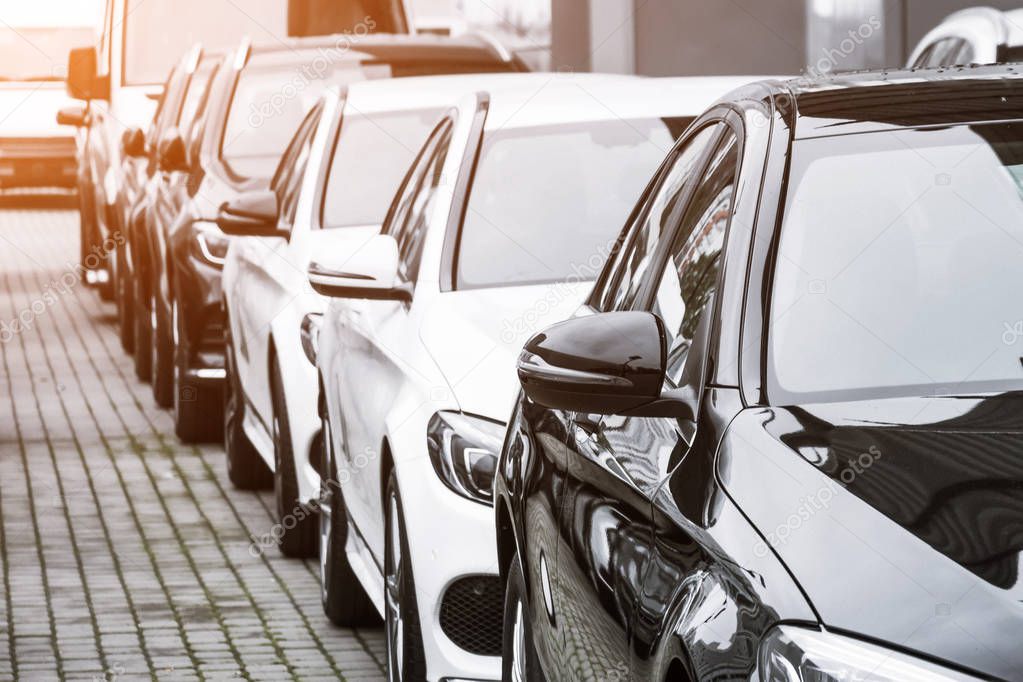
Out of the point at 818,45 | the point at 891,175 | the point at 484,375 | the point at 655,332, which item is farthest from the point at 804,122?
the point at 818,45

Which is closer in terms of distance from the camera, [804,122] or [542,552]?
[804,122]

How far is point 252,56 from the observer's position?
11.8 m

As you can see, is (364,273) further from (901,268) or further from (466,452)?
(901,268)

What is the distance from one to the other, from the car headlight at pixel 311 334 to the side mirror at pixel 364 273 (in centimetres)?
148

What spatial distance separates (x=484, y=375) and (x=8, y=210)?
87.3 ft

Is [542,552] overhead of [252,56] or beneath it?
beneath

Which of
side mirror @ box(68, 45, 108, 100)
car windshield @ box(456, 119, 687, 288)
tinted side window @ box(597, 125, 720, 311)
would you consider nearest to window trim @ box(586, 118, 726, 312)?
tinted side window @ box(597, 125, 720, 311)

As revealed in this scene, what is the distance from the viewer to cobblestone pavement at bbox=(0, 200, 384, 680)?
690 centimetres

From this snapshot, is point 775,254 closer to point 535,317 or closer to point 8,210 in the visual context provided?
point 535,317

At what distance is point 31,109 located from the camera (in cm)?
2833

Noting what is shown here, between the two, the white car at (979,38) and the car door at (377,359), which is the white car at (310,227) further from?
the white car at (979,38)

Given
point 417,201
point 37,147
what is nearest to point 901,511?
point 417,201

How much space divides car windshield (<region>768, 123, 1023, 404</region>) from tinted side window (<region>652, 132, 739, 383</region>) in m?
0.17

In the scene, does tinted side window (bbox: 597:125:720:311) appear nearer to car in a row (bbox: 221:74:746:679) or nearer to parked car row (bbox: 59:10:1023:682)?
parked car row (bbox: 59:10:1023:682)
